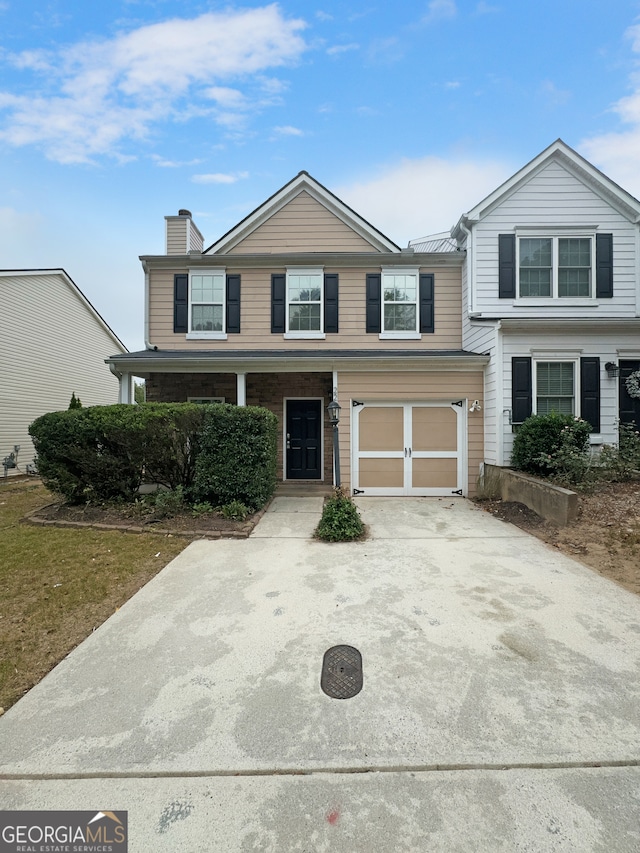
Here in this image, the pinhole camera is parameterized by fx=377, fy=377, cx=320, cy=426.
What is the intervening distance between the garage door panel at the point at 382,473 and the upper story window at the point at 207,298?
207 inches

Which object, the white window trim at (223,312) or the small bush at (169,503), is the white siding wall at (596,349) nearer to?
the white window trim at (223,312)

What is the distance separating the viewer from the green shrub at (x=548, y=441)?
680 centimetres

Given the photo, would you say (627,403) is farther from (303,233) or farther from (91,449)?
(91,449)

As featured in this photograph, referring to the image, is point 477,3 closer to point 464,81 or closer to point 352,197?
point 464,81

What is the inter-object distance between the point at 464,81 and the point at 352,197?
11.2 m

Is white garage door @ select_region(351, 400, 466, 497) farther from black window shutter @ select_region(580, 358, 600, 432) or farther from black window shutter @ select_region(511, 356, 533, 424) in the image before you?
black window shutter @ select_region(580, 358, 600, 432)

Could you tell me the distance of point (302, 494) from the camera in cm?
861

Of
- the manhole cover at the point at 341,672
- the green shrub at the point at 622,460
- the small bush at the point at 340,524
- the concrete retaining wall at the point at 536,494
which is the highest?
the green shrub at the point at 622,460

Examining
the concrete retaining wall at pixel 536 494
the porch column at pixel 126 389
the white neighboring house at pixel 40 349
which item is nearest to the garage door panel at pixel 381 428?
the concrete retaining wall at pixel 536 494

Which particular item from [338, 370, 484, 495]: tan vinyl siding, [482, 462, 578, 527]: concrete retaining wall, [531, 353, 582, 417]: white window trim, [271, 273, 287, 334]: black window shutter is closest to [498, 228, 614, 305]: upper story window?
[531, 353, 582, 417]: white window trim

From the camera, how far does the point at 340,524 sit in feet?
18.4

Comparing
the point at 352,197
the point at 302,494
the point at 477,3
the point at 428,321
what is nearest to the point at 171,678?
the point at 302,494

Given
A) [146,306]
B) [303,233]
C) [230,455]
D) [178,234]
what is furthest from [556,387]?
[178,234]

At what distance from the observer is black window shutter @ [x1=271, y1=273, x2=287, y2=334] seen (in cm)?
977
